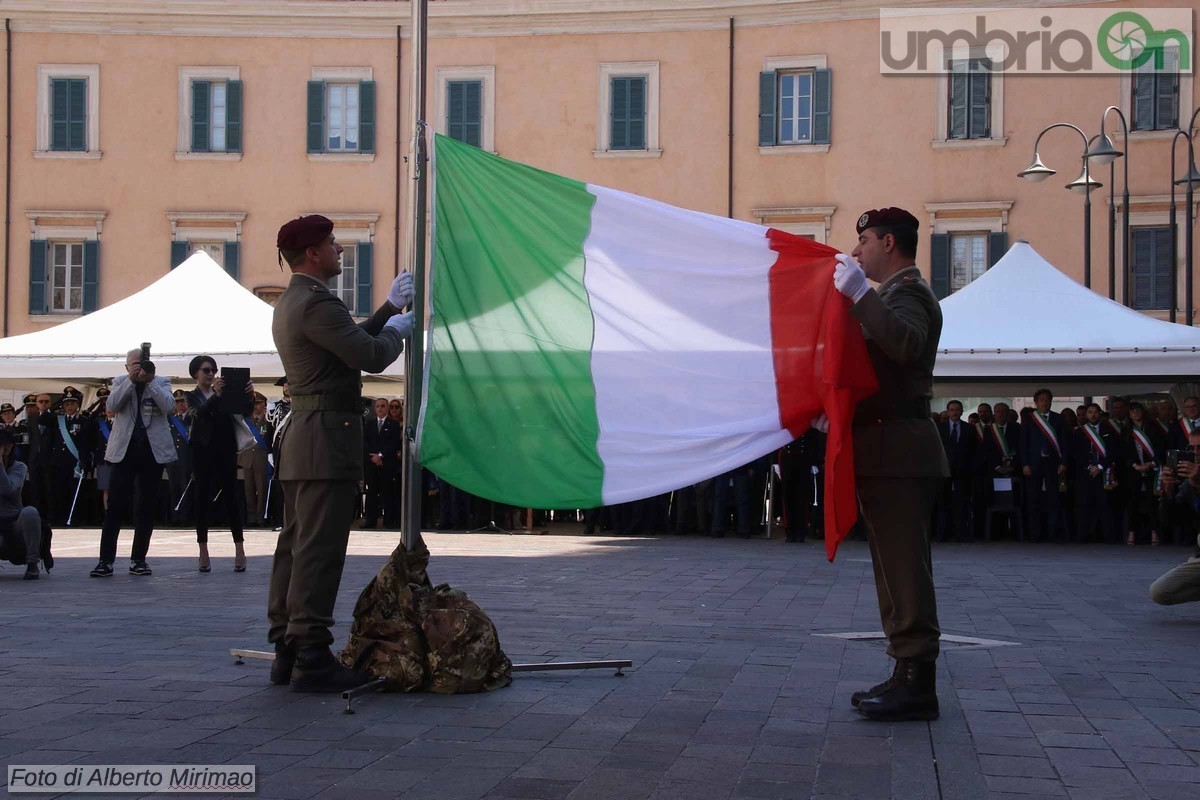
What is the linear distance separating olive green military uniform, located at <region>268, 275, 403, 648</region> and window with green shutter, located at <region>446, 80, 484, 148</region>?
28.4 meters

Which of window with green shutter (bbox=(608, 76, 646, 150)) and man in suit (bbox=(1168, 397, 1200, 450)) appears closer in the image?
man in suit (bbox=(1168, 397, 1200, 450))

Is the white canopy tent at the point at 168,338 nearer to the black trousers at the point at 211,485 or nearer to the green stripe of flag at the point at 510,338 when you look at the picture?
the black trousers at the point at 211,485

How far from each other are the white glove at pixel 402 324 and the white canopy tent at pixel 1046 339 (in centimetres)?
1207

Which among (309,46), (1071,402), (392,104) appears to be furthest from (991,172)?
(309,46)

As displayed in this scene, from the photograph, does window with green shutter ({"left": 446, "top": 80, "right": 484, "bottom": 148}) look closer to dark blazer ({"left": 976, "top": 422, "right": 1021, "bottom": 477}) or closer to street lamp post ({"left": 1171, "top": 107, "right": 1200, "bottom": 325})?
street lamp post ({"left": 1171, "top": 107, "right": 1200, "bottom": 325})

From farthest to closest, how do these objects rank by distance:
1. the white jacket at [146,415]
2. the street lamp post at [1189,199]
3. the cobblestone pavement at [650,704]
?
the street lamp post at [1189,199] → the white jacket at [146,415] → the cobblestone pavement at [650,704]

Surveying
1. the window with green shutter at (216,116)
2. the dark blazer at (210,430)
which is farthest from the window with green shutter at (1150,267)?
the dark blazer at (210,430)

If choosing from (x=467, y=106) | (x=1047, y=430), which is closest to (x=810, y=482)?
(x=1047, y=430)

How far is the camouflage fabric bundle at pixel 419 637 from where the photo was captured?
6535 mm

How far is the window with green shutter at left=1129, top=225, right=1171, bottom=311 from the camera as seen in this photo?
32.0 meters

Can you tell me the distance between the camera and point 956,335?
18875 mm

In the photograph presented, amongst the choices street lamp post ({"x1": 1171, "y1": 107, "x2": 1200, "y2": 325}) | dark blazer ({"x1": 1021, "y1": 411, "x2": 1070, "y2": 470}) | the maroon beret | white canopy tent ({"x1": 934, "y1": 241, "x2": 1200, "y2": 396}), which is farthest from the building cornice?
the maroon beret

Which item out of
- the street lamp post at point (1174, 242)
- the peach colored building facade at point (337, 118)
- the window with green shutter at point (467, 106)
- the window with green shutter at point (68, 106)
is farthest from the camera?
the window with green shutter at point (68, 106)

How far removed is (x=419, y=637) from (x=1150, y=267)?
28777mm
